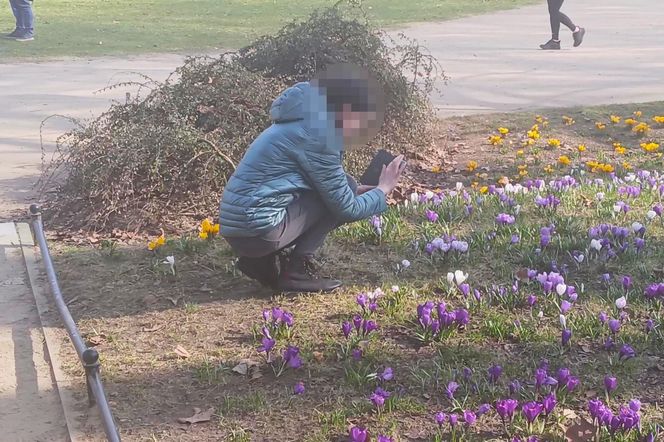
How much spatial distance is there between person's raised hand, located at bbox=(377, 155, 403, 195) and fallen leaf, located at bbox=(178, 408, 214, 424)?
63.5 inches

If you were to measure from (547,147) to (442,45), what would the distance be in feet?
28.5

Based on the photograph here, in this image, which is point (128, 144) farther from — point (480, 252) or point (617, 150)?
point (617, 150)

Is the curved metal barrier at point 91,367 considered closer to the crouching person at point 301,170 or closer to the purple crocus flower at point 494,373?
the crouching person at point 301,170

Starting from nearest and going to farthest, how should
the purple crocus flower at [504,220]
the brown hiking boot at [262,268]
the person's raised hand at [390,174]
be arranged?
1. the brown hiking boot at [262,268]
2. the person's raised hand at [390,174]
3. the purple crocus flower at [504,220]

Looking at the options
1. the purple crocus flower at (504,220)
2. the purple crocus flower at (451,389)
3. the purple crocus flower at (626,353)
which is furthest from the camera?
the purple crocus flower at (504,220)

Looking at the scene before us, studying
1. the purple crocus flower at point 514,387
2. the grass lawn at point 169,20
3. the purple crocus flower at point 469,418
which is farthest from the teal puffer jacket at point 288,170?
the grass lawn at point 169,20

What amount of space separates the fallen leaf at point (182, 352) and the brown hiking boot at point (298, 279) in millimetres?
718

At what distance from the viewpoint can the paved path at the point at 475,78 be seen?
8.73m

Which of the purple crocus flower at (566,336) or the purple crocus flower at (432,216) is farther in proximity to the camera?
the purple crocus flower at (432,216)

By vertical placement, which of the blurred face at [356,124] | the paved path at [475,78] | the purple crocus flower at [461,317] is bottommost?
the purple crocus flower at [461,317]

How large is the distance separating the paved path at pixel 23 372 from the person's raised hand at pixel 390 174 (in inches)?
73.3

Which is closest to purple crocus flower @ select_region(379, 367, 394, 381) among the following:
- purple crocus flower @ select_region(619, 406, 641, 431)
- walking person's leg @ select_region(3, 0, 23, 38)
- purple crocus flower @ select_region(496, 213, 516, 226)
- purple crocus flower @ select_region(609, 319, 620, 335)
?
purple crocus flower @ select_region(619, 406, 641, 431)

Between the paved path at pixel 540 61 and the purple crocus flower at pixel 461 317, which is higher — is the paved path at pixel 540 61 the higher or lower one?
the higher one

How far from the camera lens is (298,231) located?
424cm
